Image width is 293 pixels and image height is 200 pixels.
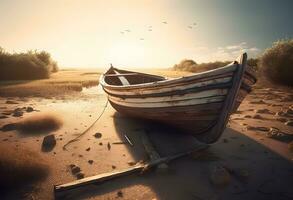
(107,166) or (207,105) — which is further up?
(207,105)

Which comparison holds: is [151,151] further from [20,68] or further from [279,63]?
[20,68]

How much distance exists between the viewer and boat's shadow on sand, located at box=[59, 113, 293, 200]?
174 inches

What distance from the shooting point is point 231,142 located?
704 centimetres

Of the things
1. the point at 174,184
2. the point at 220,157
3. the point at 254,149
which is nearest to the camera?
the point at 174,184

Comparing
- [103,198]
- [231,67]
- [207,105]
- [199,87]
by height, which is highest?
[231,67]

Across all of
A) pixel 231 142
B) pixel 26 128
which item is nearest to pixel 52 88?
pixel 26 128

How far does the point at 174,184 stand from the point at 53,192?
232 centimetres

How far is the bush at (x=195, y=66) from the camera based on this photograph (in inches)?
1665

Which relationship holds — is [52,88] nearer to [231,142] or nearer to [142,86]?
[142,86]

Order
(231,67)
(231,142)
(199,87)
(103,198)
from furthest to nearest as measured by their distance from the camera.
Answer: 1. (231,142)
2. (199,87)
3. (231,67)
4. (103,198)

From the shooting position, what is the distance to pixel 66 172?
5289 mm

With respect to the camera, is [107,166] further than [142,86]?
No

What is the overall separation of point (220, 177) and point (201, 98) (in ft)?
5.80

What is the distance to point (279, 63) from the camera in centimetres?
1798
